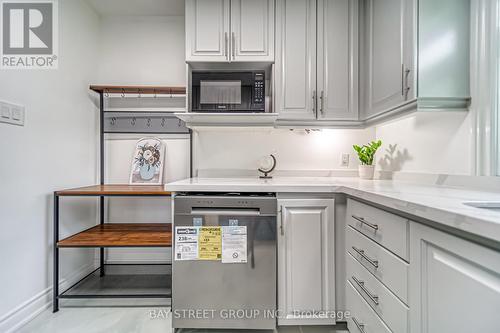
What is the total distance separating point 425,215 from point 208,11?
1.91 m

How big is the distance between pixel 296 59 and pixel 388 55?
0.62m

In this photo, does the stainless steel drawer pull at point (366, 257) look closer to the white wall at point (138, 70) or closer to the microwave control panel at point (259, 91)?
the microwave control panel at point (259, 91)

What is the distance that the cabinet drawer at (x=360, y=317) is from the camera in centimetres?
110

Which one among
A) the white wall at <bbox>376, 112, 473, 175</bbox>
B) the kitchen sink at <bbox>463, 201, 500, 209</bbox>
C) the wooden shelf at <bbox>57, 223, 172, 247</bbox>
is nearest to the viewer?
the kitchen sink at <bbox>463, 201, 500, 209</bbox>

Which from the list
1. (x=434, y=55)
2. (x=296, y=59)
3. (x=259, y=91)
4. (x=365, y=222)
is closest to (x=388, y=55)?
(x=434, y=55)

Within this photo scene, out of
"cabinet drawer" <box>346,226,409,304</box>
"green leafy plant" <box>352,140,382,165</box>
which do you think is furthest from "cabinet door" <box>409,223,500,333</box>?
"green leafy plant" <box>352,140,382,165</box>

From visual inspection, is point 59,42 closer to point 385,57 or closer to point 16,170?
point 16,170

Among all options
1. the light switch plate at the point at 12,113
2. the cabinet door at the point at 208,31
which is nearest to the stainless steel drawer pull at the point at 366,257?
the cabinet door at the point at 208,31

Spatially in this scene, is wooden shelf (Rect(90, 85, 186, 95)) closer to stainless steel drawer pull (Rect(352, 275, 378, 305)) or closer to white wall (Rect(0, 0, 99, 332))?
white wall (Rect(0, 0, 99, 332))

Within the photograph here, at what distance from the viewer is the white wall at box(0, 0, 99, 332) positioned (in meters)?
1.50

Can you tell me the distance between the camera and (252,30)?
184 centimetres

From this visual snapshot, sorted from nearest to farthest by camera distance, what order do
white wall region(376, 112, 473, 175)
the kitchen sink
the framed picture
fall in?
the kitchen sink
white wall region(376, 112, 473, 175)
the framed picture

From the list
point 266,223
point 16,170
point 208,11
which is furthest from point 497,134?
Result: point 16,170

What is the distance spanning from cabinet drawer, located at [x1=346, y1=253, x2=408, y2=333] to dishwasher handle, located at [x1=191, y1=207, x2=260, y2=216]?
632 mm
